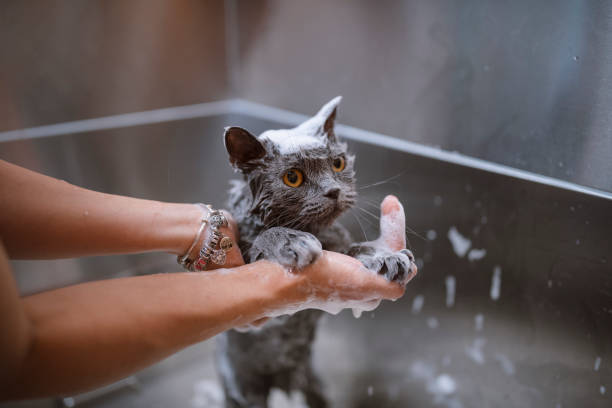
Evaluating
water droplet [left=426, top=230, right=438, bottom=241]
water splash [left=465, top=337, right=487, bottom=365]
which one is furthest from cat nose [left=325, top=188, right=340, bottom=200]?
water splash [left=465, top=337, right=487, bottom=365]

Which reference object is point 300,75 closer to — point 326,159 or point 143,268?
point 326,159

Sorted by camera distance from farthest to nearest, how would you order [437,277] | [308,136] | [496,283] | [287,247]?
1. [437,277]
2. [496,283]
3. [308,136]
4. [287,247]

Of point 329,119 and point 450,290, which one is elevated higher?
point 329,119

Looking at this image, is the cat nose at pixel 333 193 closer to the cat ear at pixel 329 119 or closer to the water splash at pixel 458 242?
the cat ear at pixel 329 119

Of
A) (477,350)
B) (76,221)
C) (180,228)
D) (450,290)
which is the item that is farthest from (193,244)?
(477,350)

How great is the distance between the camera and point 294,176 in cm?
80

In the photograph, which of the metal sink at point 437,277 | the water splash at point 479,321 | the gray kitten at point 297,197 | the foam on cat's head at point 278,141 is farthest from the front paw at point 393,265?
the water splash at point 479,321

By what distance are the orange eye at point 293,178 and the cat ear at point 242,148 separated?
2.5 inches

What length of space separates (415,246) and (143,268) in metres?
0.79

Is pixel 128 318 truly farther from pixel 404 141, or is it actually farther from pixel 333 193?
pixel 404 141

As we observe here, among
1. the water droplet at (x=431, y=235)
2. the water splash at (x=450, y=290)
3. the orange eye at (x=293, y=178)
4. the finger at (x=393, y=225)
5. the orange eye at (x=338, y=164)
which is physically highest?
the orange eye at (x=338, y=164)

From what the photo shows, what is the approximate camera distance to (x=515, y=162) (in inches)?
38.5

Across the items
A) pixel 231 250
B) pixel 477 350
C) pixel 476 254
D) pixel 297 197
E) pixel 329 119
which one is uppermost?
pixel 329 119

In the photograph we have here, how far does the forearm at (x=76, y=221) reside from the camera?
0.72m
